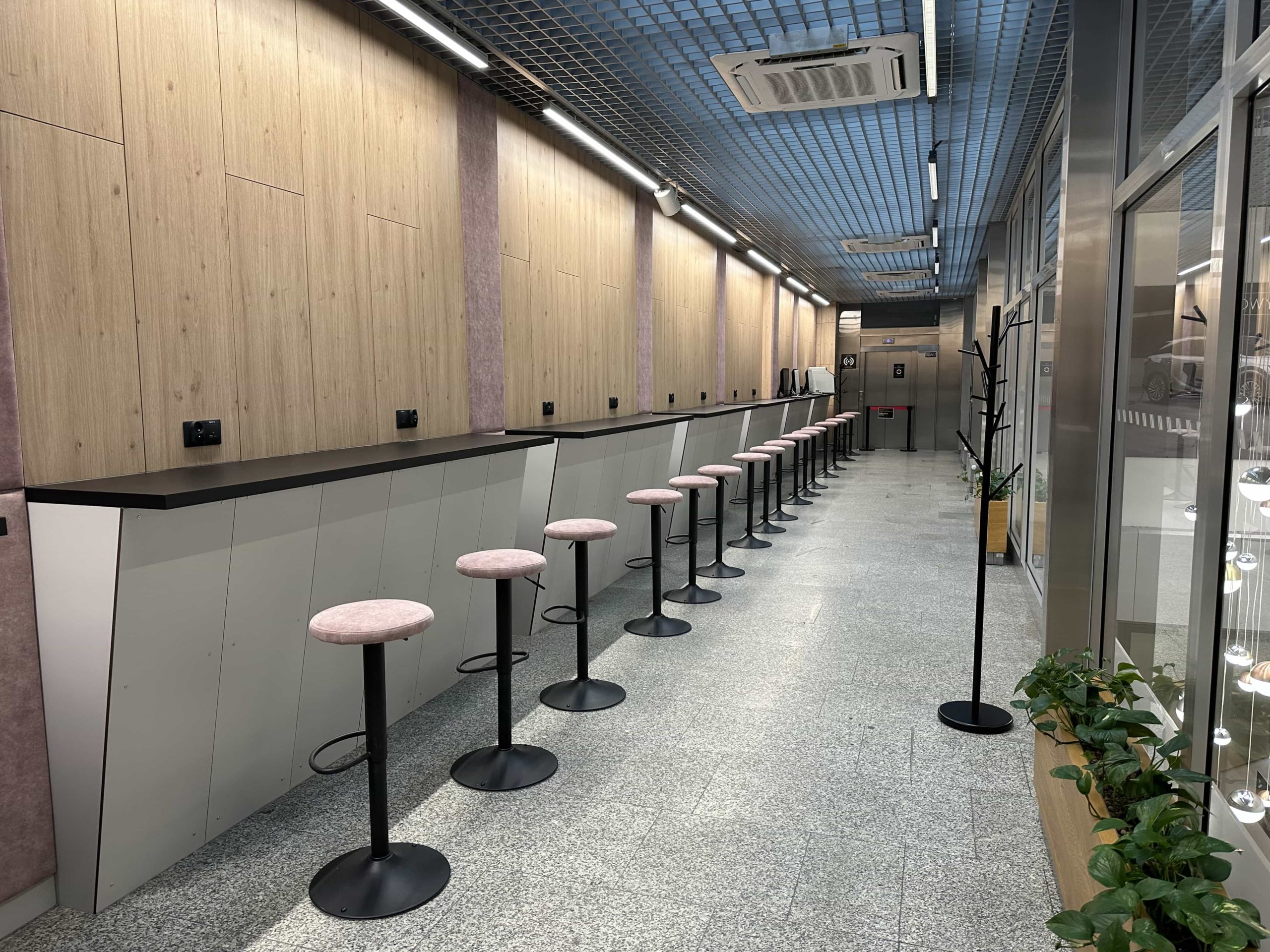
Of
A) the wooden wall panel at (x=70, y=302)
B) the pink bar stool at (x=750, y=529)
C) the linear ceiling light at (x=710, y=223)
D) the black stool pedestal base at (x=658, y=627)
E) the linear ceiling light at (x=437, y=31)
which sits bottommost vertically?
the black stool pedestal base at (x=658, y=627)

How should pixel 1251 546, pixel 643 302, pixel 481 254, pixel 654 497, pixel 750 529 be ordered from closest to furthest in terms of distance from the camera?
pixel 1251 546
pixel 654 497
pixel 481 254
pixel 750 529
pixel 643 302

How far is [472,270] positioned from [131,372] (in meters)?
2.34

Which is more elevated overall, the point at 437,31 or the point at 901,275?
the point at 901,275

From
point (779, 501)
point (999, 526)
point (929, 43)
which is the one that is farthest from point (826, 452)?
point (929, 43)

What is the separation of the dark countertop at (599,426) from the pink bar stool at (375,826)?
7.48 ft

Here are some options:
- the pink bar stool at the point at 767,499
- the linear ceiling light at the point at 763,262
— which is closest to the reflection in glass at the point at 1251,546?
the pink bar stool at the point at 767,499

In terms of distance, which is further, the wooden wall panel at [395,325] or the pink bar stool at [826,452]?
the pink bar stool at [826,452]

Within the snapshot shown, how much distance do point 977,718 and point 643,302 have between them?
199 inches

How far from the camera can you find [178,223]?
2873mm

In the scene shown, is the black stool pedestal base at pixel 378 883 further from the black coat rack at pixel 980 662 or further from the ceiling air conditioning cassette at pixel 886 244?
the ceiling air conditioning cassette at pixel 886 244

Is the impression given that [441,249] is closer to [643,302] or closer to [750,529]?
[643,302]

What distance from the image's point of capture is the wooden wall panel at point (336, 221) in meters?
3.54

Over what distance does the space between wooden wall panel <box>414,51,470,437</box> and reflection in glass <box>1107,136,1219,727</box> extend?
10.7 ft

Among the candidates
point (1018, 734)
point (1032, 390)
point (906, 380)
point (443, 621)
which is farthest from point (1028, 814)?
point (906, 380)
